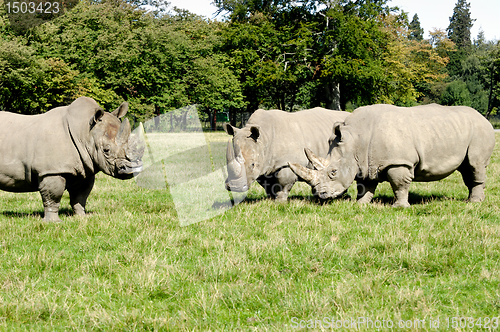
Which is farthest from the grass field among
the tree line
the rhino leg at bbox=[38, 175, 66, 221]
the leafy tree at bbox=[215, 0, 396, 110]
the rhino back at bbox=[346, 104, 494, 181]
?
the leafy tree at bbox=[215, 0, 396, 110]

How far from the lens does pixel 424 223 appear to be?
6977 millimetres

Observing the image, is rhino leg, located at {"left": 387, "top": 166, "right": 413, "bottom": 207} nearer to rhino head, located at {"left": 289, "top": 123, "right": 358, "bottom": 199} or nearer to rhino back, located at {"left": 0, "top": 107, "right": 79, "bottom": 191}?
rhino head, located at {"left": 289, "top": 123, "right": 358, "bottom": 199}

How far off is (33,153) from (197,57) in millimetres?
33885

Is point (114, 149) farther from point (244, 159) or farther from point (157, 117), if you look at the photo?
point (157, 117)

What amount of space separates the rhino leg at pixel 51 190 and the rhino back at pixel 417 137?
5.07 meters

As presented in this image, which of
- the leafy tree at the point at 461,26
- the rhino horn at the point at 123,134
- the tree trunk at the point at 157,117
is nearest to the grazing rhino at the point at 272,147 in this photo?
the rhino horn at the point at 123,134

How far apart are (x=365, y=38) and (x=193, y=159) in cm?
2007

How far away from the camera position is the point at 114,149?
7.40 meters

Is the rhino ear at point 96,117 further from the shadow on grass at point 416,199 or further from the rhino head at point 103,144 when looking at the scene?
the shadow on grass at point 416,199

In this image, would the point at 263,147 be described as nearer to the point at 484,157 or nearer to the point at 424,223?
the point at 424,223

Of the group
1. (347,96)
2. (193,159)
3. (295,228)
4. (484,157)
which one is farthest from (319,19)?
(295,228)

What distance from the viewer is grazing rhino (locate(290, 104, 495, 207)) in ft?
26.5

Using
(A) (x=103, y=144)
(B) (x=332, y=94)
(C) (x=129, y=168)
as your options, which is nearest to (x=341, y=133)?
(C) (x=129, y=168)

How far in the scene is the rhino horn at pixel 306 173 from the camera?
25.9ft
